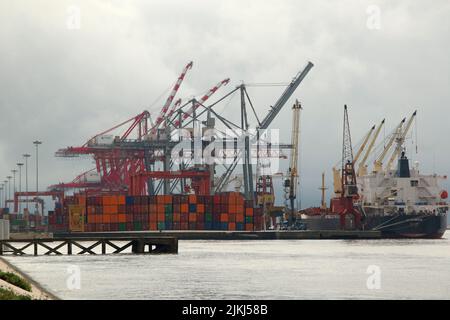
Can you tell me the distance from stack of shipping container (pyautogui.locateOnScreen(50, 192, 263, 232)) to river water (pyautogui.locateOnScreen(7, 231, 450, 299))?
253 feet

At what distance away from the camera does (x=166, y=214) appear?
570 feet

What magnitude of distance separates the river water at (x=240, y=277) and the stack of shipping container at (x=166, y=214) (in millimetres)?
77195

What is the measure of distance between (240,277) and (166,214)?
106 meters

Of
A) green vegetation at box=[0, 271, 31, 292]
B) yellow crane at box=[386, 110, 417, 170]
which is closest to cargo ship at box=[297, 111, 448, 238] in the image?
yellow crane at box=[386, 110, 417, 170]

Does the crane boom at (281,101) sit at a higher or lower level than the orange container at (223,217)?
higher

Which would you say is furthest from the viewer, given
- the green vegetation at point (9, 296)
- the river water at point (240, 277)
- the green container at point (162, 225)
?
the green container at point (162, 225)

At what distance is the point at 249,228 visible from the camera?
576ft

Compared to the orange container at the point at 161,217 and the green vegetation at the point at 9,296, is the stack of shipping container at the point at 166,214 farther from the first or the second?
the green vegetation at the point at 9,296

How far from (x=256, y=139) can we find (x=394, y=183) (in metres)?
29.9

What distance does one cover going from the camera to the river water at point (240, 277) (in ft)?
180

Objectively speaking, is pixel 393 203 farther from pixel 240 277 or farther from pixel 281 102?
pixel 240 277

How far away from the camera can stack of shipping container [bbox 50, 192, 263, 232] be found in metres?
174

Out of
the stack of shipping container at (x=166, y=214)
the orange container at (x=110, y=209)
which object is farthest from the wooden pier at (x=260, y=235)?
the orange container at (x=110, y=209)
